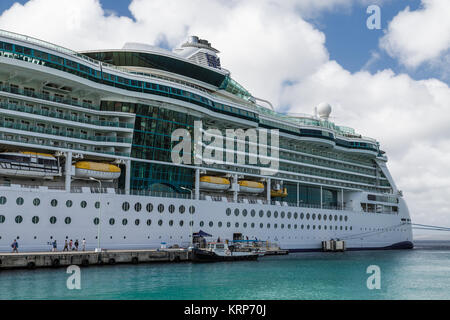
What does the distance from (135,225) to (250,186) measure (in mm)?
14144

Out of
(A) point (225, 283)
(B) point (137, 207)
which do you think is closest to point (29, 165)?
(B) point (137, 207)

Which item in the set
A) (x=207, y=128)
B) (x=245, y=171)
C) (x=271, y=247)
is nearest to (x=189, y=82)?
(x=207, y=128)

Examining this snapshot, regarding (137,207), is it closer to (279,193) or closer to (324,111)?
(279,193)

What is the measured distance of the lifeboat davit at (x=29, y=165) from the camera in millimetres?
29969

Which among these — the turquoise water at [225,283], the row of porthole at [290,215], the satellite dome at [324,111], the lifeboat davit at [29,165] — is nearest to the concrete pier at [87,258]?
the turquoise water at [225,283]

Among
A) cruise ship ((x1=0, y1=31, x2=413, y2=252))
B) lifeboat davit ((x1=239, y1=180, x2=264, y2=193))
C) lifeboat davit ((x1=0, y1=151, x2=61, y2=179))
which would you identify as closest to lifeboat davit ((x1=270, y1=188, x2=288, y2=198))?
cruise ship ((x1=0, y1=31, x2=413, y2=252))

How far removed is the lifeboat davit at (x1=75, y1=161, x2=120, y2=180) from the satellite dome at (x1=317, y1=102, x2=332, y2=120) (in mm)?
33800

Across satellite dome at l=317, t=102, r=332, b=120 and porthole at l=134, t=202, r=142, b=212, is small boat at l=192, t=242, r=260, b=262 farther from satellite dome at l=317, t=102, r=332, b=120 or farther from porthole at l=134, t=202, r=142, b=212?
satellite dome at l=317, t=102, r=332, b=120

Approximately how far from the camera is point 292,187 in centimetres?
5262

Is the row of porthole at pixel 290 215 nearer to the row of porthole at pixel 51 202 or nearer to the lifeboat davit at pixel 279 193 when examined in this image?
the lifeboat davit at pixel 279 193

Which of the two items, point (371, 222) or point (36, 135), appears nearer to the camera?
point (36, 135)

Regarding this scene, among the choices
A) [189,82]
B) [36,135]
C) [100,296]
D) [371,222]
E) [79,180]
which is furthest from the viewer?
[371,222]

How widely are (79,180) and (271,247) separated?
18.9 metres

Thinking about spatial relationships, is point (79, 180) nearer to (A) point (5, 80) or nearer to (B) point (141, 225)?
(B) point (141, 225)
